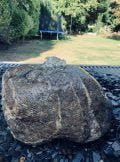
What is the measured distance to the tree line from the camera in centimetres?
1747

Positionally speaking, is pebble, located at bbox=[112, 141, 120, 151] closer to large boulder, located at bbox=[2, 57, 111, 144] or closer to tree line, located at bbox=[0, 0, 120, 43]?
large boulder, located at bbox=[2, 57, 111, 144]

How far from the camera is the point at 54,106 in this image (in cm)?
405

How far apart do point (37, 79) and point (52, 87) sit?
23cm

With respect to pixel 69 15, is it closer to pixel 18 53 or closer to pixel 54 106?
pixel 18 53

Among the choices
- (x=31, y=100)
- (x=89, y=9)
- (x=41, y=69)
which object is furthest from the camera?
(x=89, y=9)

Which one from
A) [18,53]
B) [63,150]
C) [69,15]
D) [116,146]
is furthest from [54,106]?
[69,15]

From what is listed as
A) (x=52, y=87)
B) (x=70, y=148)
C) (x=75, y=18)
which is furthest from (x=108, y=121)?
(x=75, y=18)

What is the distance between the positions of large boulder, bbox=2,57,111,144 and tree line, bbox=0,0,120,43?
1141 centimetres

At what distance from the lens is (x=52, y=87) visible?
13.4 feet

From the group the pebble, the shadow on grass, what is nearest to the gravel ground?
the pebble

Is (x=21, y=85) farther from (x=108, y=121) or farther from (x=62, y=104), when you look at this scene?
(x=108, y=121)

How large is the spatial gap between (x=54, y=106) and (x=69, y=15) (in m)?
21.9

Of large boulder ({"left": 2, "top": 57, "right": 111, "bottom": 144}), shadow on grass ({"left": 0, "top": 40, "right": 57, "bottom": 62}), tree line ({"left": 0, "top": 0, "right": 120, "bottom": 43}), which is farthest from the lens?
tree line ({"left": 0, "top": 0, "right": 120, "bottom": 43})

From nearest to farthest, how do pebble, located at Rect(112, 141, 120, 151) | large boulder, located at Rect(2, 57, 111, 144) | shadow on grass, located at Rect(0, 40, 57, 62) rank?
large boulder, located at Rect(2, 57, 111, 144)
pebble, located at Rect(112, 141, 120, 151)
shadow on grass, located at Rect(0, 40, 57, 62)
